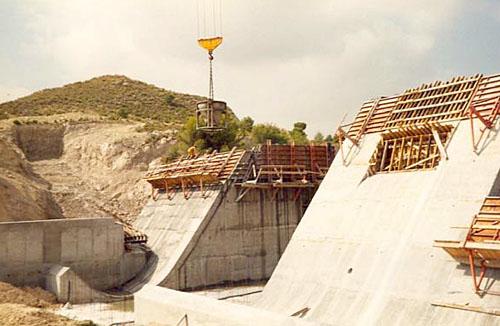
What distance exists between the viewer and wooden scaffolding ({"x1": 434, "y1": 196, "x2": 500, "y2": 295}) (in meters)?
13.5

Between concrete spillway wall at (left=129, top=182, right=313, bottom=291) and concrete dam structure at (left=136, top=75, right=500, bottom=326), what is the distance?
7.12 meters

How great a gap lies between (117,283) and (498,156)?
19156 millimetres

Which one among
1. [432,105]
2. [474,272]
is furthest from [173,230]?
[474,272]

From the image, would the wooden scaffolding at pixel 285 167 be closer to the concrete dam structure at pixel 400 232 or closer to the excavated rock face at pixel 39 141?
the concrete dam structure at pixel 400 232

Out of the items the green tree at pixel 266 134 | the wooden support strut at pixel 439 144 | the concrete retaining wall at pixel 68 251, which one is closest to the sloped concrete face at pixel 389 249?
the wooden support strut at pixel 439 144

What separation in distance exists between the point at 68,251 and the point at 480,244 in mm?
19552

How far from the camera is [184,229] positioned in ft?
92.6

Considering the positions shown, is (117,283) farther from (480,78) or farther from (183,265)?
(480,78)

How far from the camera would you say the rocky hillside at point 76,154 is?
39781 millimetres

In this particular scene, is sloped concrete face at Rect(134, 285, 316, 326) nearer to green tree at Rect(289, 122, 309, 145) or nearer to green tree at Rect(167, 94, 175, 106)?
green tree at Rect(289, 122, 309, 145)

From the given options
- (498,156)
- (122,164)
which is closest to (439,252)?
(498,156)

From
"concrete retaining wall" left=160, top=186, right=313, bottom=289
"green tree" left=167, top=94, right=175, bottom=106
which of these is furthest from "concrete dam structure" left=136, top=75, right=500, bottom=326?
"green tree" left=167, top=94, right=175, bottom=106

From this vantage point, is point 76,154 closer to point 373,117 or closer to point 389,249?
point 373,117

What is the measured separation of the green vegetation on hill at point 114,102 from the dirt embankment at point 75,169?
631cm
